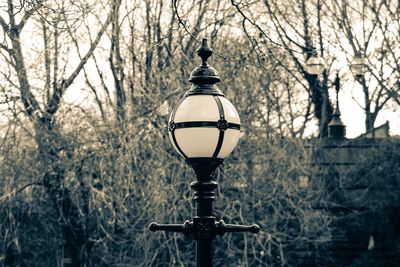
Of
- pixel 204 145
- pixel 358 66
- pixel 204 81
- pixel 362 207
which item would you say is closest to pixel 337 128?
pixel 358 66

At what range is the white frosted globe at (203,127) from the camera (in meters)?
4.82

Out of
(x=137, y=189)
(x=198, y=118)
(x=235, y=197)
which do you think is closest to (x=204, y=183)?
(x=198, y=118)

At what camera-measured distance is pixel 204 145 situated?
4.84 meters

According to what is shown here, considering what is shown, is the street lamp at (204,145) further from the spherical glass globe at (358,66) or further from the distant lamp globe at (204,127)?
the spherical glass globe at (358,66)

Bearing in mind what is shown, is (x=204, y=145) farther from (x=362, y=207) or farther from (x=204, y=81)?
(x=362, y=207)

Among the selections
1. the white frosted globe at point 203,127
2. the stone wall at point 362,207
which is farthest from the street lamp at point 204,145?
the stone wall at point 362,207

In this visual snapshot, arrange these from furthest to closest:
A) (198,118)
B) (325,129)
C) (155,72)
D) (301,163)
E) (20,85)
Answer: (325,129)
(301,163)
(155,72)
(20,85)
(198,118)

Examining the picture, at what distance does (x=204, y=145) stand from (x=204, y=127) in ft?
0.37

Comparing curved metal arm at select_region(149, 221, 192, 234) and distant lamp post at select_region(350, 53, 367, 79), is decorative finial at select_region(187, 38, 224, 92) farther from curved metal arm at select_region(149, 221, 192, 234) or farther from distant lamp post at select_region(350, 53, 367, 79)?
distant lamp post at select_region(350, 53, 367, 79)

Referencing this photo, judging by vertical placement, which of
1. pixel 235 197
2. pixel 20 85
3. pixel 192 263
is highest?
pixel 20 85

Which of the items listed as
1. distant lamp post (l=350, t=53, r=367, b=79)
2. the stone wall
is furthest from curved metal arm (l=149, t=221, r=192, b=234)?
distant lamp post (l=350, t=53, r=367, b=79)

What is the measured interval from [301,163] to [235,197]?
5.54ft

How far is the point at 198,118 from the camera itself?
482 centimetres

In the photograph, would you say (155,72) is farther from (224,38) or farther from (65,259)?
(65,259)
